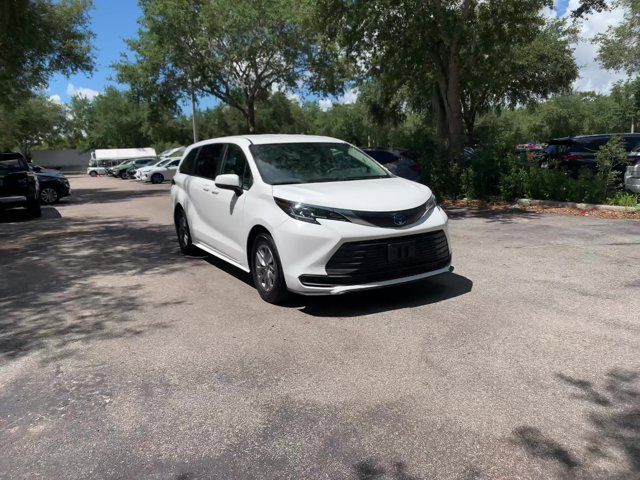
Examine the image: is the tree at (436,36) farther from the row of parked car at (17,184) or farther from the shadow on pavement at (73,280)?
the row of parked car at (17,184)

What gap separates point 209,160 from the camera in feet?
23.7

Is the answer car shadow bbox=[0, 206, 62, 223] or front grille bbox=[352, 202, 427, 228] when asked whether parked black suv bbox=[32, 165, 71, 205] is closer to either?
car shadow bbox=[0, 206, 62, 223]

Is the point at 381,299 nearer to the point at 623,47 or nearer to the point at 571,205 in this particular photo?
the point at 571,205

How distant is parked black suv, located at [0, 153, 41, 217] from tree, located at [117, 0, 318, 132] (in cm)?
1415

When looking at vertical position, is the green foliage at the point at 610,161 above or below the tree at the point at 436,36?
below

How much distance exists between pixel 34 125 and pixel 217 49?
166 feet

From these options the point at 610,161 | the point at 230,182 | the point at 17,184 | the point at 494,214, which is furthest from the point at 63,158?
the point at 230,182

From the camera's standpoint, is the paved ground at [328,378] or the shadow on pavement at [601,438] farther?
the paved ground at [328,378]

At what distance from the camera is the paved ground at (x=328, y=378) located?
9.51 ft

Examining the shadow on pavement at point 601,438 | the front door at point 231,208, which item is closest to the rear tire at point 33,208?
the front door at point 231,208

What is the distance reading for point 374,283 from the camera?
16.5 feet

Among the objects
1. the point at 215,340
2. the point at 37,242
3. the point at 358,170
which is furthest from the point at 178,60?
the point at 215,340

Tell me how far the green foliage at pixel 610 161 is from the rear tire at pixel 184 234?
8713mm

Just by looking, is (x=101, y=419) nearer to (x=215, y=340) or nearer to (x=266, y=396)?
(x=266, y=396)
